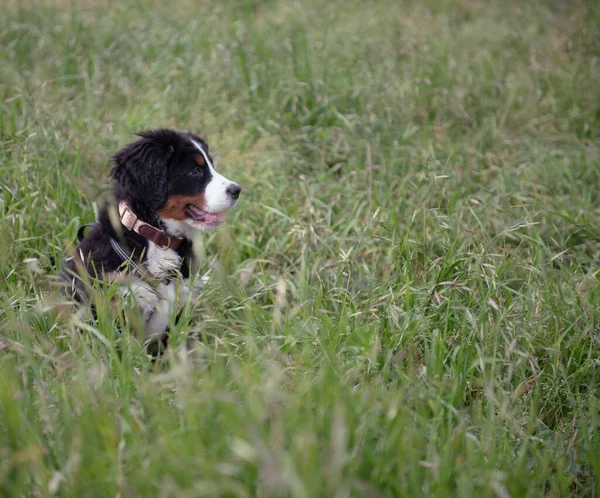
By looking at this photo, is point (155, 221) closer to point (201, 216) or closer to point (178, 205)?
point (178, 205)

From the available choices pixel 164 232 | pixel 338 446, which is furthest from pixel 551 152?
pixel 338 446

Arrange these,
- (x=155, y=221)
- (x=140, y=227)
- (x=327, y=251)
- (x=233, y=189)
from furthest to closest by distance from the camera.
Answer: (x=327, y=251) → (x=233, y=189) → (x=155, y=221) → (x=140, y=227)

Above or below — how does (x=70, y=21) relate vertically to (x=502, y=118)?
above

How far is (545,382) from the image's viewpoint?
2693 millimetres

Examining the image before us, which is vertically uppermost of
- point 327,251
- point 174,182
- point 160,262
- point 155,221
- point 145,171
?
point 145,171

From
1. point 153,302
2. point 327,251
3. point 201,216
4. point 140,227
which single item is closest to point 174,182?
point 201,216

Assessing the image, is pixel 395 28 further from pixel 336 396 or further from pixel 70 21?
pixel 336 396

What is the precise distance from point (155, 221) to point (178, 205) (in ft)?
0.44

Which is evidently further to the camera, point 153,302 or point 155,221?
point 155,221

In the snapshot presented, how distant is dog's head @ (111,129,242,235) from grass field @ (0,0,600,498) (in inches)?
10.8

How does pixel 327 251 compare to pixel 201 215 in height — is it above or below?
below

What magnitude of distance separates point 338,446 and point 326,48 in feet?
14.6

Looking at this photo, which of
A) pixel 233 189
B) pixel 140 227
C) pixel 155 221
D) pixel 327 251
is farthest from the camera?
pixel 327 251

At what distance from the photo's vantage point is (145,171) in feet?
9.78
